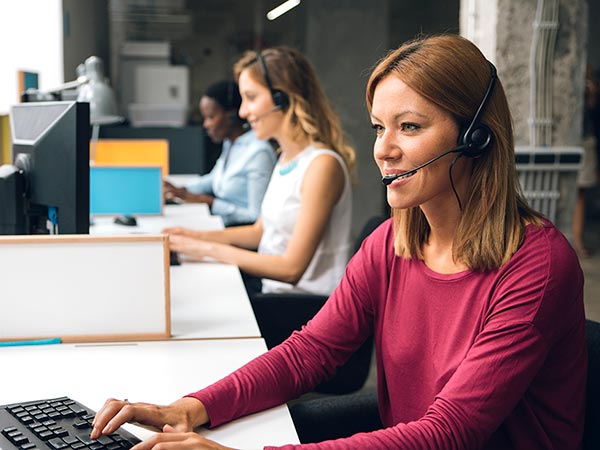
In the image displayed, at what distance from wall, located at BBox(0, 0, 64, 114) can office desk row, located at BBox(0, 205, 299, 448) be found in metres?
2.36

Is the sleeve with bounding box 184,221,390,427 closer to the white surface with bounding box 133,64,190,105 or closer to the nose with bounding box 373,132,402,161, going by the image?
Result: the nose with bounding box 373,132,402,161

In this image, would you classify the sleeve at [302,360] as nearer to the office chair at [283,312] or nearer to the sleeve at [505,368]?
the sleeve at [505,368]

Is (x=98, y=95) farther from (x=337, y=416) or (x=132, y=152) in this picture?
(x=132, y=152)

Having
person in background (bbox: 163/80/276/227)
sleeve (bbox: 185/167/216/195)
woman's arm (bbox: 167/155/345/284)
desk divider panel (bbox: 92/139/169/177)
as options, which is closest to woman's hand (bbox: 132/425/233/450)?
woman's arm (bbox: 167/155/345/284)

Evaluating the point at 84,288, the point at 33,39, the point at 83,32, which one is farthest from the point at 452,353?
the point at 83,32

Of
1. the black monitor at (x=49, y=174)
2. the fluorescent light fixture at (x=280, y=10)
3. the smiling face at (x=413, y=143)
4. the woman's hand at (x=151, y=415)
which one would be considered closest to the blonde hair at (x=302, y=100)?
the black monitor at (x=49, y=174)

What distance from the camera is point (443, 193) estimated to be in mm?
1204

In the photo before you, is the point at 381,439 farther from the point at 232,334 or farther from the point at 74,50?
the point at 74,50

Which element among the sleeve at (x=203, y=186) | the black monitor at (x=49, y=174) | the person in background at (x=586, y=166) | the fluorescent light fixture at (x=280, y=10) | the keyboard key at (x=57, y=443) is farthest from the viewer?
the fluorescent light fixture at (x=280, y=10)

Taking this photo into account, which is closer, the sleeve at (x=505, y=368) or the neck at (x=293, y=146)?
the sleeve at (x=505, y=368)

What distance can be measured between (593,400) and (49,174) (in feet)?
3.81

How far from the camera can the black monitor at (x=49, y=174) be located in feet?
4.99

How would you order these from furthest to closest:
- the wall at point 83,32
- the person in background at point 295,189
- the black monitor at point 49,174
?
1. the wall at point 83,32
2. the person in background at point 295,189
3. the black monitor at point 49,174

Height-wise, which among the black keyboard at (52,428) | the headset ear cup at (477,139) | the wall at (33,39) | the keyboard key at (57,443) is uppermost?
the wall at (33,39)
